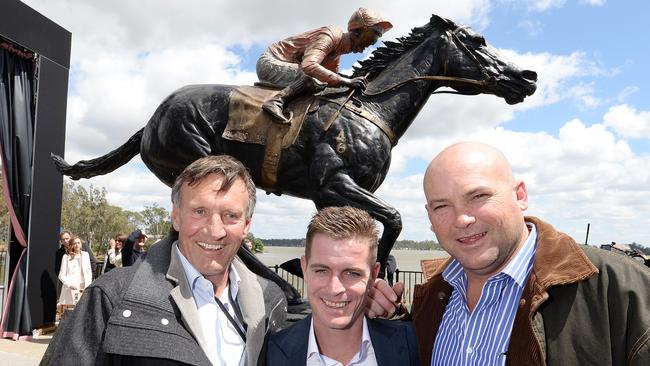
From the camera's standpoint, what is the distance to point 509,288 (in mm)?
1742

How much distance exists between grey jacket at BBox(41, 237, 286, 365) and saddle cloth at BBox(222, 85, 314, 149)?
2028mm

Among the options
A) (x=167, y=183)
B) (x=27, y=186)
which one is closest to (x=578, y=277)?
(x=167, y=183)

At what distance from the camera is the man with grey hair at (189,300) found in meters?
1.58

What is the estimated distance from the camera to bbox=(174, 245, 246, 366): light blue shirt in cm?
174

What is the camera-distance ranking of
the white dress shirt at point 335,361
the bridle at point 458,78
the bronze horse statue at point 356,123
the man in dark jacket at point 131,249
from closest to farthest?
the white dress shirt at point 335,361
the bronze horse statue at point 356,123
the bridle at point 458,78
the man in dark jacket at point 131,249

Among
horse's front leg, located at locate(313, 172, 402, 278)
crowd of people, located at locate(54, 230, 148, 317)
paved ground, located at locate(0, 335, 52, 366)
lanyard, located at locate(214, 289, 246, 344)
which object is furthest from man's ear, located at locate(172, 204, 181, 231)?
crowd of people, located at locate(54, 230, 148, 317)

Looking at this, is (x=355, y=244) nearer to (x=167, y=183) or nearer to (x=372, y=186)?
(x=372, y=186)

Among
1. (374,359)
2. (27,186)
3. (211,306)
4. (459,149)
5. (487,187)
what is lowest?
(374,359)

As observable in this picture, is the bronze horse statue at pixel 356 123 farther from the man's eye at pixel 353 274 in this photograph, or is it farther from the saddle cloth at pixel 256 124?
the man's eye at pixel 353 274

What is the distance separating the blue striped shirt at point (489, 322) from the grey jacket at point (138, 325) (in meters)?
0.65

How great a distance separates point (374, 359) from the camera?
6.04 ft

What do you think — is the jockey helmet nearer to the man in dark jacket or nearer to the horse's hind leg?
the horse's hind leg

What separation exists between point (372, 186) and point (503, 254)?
2.10 metres

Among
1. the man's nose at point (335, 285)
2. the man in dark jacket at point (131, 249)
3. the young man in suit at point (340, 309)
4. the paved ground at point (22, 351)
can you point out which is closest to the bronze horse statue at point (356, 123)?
the young man in suit at point (340, 309)
